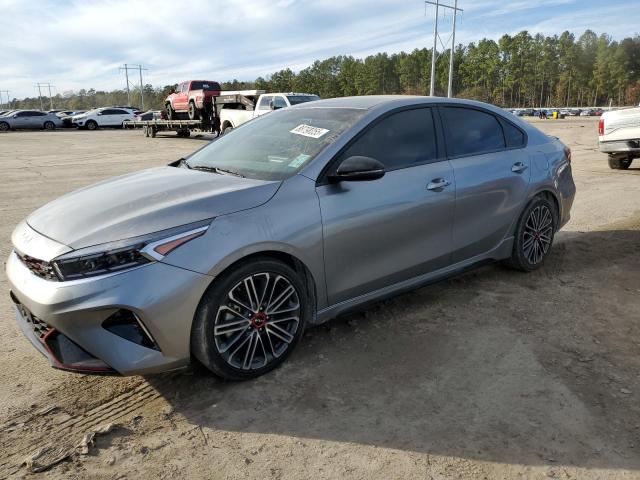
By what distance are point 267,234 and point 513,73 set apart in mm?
133709

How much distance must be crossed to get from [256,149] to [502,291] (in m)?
2.38

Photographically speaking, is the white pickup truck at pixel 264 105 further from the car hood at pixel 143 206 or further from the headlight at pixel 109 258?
the headlight at pixel 109 258

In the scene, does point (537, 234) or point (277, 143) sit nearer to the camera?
point (277, 143)

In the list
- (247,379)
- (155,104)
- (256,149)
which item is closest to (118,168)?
(256,149)

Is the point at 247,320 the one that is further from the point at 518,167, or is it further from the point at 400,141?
the point at 518,167

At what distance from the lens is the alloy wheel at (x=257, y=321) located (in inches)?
114

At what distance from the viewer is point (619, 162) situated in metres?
11.5

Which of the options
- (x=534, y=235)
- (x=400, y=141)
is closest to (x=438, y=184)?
(x=400, y=141)

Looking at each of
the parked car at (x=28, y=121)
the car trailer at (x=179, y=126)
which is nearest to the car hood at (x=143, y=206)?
the car trailer at (x=179, y=126)

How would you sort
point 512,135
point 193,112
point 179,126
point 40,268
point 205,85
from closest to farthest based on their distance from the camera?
point 40,268
point 512,135
point 205,85
point 193,112
point 179,126

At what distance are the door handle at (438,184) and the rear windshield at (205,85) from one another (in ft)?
76.7

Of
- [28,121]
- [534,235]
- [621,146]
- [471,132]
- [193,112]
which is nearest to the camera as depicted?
[471,132]

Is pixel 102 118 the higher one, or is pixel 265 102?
pixel 265 102

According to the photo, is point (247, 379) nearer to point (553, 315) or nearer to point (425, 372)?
point (425, 372)
